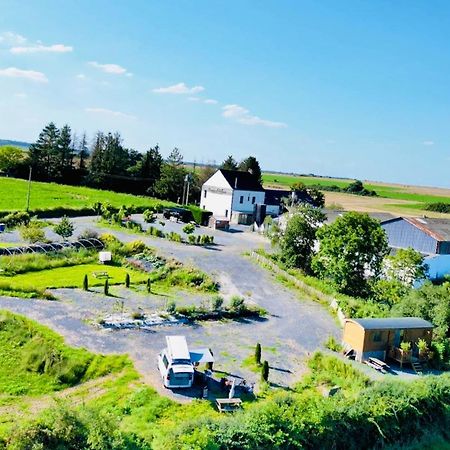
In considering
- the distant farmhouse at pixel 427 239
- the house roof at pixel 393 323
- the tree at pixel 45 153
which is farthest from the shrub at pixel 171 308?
the tree at pixel 45 153

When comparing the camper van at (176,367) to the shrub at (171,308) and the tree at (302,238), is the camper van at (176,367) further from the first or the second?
the tree at (302,238)

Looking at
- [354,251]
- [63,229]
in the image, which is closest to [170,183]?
[63,229]

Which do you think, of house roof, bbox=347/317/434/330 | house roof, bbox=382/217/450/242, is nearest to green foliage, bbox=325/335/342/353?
house roof, bbox=347/317/434/330

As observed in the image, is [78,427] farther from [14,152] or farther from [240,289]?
[14,152]

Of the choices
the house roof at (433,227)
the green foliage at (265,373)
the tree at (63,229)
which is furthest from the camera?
the house roof at (433,227)

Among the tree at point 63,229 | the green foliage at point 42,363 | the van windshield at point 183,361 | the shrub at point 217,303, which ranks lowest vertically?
the green foliage at point 42,363

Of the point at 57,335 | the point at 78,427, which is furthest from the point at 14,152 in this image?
the point at 78,427
